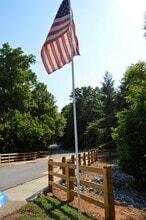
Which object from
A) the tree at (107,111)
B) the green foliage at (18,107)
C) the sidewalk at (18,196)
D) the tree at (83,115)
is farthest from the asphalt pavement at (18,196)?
the tree at (83,115)

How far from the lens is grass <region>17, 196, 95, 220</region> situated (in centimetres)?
814

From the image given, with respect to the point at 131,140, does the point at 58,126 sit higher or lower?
higher

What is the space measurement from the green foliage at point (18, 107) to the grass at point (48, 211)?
105 feet

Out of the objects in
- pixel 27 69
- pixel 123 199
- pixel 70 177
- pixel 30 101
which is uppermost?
pixel 27 69

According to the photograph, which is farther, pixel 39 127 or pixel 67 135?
pixel 67 135

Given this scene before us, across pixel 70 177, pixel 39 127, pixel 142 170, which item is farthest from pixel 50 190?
pixel 39 127

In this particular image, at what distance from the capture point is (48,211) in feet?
28.7

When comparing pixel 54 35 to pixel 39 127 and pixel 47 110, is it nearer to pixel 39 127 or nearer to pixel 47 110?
pixel 39 127

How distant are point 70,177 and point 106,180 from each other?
232 cm

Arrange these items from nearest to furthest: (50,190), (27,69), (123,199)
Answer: (50,190) → (123,199) → (27,69)

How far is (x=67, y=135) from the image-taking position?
9638 centimetres

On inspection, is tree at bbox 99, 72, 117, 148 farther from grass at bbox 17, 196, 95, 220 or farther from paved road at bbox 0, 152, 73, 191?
grass at bbox 17, 196, 95, 220

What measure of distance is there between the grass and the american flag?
11.0 ft

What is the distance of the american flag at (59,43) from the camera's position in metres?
7.99
